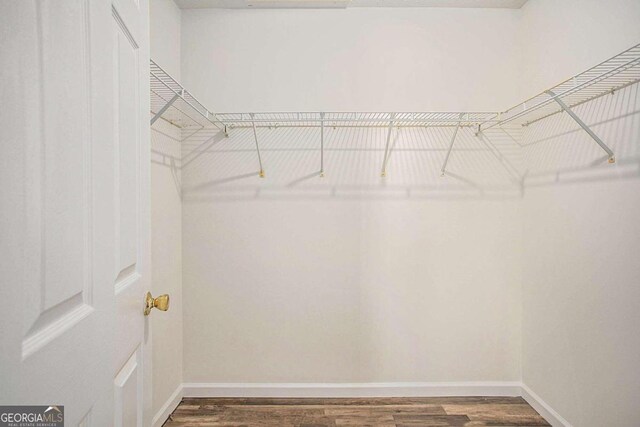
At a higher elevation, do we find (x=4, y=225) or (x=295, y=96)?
(x=295, y=96)

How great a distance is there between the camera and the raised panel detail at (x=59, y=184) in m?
0.45

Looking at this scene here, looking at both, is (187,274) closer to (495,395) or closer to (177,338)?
(177,338)

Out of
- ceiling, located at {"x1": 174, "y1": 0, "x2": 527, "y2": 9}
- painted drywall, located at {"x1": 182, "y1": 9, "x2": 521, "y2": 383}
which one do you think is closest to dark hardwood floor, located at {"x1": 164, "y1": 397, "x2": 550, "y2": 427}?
painted drywall, located at {"x1": 182, "y1": 9, "x2": 521, "y2": 383}

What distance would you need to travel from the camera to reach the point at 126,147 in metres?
0.81

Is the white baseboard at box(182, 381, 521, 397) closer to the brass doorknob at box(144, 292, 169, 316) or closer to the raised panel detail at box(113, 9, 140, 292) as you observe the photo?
the brass doorknob at box(144, 292, 169, 316)

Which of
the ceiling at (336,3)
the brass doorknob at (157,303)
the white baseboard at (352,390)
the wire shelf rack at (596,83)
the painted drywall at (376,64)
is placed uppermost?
the ceiling at (336,3)

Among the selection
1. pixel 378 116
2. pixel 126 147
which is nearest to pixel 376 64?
pixel 378 116

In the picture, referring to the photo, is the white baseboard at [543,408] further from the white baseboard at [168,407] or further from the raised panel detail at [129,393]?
the white baseboard at [168,407]

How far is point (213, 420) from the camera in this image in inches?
77.8

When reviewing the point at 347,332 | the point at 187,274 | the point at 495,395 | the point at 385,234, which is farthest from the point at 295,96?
the point at 495,395

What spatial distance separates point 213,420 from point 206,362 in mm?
368

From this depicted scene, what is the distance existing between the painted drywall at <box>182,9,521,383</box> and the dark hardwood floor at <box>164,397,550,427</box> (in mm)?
141

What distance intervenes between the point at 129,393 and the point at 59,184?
57 centimetres

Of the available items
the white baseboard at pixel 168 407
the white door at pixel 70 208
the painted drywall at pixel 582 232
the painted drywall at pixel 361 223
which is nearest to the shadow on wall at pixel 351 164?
the painted drywall at pixel 361 223
